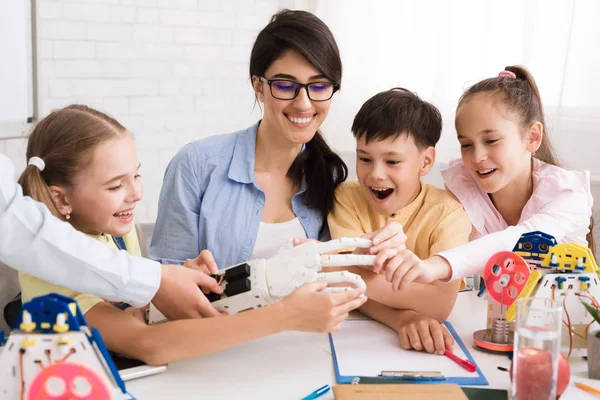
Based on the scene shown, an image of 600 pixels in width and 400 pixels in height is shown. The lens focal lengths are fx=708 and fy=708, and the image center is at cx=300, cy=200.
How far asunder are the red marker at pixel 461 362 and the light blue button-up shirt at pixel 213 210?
1.92 feet

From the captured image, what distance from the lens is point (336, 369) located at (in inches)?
49.6

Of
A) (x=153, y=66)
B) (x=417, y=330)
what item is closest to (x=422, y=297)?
(x=417, y=330)

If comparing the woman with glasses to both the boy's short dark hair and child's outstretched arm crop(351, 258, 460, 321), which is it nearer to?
the boy's short dark hair

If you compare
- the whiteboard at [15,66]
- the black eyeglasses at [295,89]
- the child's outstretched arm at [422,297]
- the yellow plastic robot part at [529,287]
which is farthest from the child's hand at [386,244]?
the whiteboard at [15,66]

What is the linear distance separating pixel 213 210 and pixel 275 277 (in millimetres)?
591

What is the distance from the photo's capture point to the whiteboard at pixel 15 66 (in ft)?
9.63

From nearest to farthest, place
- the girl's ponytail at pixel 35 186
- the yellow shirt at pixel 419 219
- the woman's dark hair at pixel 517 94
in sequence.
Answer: the girl's ponytail at pixel 35 186, the yellow shirt at pixel 419 219, the woman's dark hair at pixel 517 94

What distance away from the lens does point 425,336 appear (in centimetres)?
137

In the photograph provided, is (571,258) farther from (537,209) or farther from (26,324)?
(26,324)

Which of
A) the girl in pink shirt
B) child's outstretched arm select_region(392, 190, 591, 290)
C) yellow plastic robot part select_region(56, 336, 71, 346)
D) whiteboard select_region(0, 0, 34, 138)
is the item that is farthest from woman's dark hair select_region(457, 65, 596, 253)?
whiteboard select_region(0, 0, 34, 138)

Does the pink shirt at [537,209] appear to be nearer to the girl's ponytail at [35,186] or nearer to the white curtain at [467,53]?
the girl's ponytail at [35,186]

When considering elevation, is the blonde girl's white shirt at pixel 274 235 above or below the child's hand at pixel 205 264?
below

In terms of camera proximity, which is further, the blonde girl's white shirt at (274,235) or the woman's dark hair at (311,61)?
the blonde girl's white shirt at (274,235)

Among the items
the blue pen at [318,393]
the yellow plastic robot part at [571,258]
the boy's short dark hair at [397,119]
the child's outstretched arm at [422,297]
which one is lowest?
the blue pen at [318,393]
